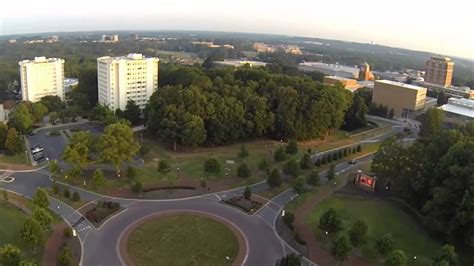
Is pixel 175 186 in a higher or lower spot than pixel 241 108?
lower

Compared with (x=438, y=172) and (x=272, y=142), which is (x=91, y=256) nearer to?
(x=438, y=172)

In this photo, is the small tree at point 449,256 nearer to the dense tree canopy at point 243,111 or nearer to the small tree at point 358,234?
the small tree at point 358,234

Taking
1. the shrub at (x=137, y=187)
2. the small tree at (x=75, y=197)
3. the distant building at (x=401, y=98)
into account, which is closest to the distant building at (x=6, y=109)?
the small tree at (x=75, y=197)

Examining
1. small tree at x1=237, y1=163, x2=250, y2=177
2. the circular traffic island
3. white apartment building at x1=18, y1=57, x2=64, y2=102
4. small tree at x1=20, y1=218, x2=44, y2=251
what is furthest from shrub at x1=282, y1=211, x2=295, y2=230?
white apartment building at x1=18, y1=57, x2=64, y2=102

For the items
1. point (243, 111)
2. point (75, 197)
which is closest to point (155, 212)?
point (75, 197)

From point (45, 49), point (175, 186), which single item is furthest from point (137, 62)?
point (45, 49)

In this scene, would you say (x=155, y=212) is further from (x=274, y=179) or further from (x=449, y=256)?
(x=449, y=256)
